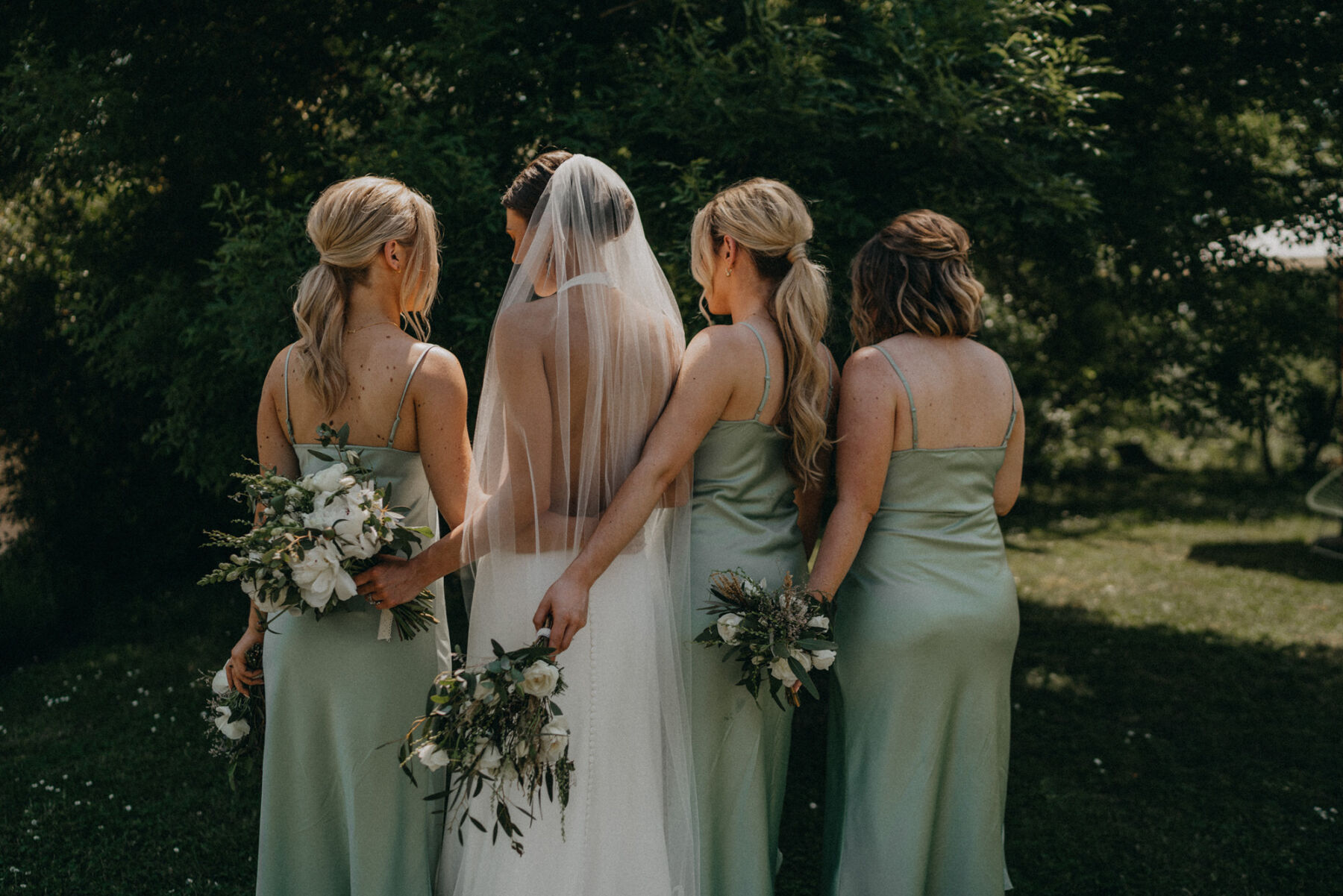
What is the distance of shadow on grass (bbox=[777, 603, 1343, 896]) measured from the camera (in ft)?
13.2

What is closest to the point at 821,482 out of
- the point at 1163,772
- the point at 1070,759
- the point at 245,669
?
the point at 245,669

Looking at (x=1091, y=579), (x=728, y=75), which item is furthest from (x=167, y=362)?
(x=1091, y=579)

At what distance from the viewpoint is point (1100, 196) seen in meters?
5.55

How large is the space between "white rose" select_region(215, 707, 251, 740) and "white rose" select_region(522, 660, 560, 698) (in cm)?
106

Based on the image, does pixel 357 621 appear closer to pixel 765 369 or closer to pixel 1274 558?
pixel 765 369

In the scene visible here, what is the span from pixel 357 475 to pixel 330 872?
3.65 ft

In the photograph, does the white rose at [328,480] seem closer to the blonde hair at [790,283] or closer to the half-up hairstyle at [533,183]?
the half-up hairstyle at [533,183]

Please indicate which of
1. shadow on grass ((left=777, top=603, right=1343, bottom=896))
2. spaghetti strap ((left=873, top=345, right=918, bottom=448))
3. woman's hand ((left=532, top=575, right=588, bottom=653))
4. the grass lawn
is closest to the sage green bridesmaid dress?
spaghetti strap ((left=873, top=345, right=918, bottom=448))

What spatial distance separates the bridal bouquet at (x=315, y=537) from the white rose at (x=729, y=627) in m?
0.79

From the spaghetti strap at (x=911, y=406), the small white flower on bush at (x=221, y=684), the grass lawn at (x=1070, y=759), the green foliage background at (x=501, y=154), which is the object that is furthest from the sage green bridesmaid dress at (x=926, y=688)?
the small white flower on bush at (x=221, y=684)

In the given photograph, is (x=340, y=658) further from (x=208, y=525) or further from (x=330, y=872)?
(x=208, y=525)

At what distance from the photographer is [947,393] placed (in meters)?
2.73

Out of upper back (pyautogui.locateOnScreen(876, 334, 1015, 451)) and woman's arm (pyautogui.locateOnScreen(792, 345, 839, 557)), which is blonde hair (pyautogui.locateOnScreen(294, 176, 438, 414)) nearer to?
woman's arm (pyautogui.locateOnScreen(792, 345, 839, 557))

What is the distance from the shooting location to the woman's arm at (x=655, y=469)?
241 centimetres
